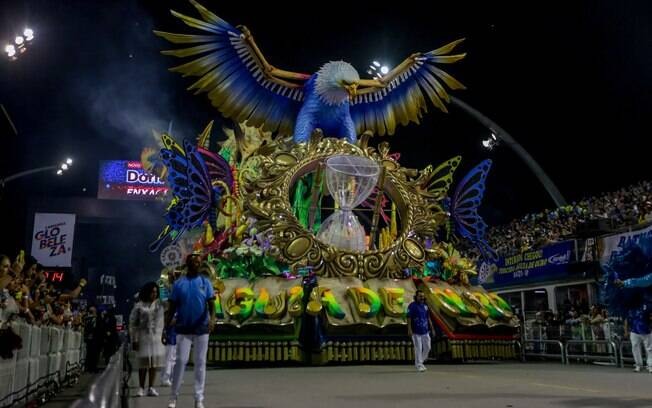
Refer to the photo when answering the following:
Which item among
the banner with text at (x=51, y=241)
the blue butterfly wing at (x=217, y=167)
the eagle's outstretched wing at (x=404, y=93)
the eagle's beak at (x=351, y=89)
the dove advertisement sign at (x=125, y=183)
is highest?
the dove advertisement sign at (x=125, y=183)

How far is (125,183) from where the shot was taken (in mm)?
46781

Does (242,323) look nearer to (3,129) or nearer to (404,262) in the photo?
(404,262)

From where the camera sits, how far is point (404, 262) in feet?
55.2

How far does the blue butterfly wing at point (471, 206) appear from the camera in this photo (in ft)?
60.7

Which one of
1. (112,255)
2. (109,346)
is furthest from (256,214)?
(112,255)

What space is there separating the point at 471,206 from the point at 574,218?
7692 millimetres

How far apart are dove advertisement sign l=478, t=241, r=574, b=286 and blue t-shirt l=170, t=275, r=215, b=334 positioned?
19150mm

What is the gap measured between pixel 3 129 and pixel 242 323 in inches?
706

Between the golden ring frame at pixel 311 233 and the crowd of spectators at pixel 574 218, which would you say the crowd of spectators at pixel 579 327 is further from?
the golden ring frame at pixel 311 233

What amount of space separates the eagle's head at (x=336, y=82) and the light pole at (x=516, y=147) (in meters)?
15.4

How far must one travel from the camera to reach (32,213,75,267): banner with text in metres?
23.4

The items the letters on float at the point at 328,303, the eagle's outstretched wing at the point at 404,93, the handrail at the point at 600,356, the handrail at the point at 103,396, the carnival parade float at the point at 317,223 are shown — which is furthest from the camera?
the eagle's outstretched wing at the point at 404,93

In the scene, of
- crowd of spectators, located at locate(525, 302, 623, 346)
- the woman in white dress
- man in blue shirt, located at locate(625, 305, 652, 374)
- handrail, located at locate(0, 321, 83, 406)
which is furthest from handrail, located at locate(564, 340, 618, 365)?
handrail, located at locate(0, 321, 83, 406)

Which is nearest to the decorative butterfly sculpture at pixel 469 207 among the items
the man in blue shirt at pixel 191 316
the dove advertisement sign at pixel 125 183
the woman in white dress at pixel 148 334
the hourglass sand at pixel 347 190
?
the hourglass sand at pixel 347 190
